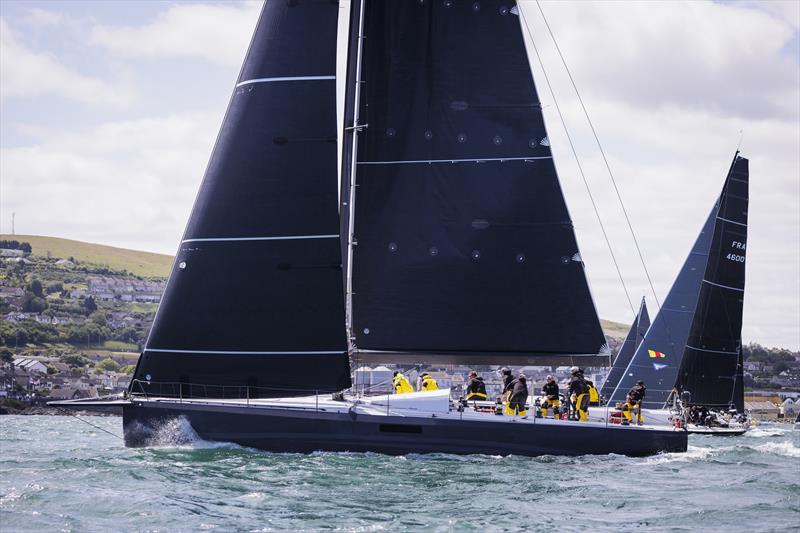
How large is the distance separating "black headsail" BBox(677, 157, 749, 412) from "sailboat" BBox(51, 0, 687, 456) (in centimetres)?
2240

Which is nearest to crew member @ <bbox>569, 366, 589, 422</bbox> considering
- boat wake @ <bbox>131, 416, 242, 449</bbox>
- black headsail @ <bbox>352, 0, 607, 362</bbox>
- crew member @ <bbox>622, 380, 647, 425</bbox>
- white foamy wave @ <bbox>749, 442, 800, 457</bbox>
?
black headsail @ <bbox>352, 0, 607, 362</bbox>

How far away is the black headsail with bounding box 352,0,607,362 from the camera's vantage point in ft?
94.5

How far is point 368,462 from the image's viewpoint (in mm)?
25156

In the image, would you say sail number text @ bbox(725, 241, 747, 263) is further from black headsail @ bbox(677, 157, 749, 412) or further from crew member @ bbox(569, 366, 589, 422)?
crew member @ bbox(569, 366, 589, 422)

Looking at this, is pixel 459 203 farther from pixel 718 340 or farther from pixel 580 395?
pixel 718 340

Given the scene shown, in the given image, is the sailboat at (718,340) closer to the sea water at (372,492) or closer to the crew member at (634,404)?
the crew member at (634,404)

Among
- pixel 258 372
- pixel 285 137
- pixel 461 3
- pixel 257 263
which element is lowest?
pixel 258 372

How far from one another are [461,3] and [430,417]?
10460 mm

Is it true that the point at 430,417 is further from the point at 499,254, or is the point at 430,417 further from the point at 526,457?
the point at 499,254

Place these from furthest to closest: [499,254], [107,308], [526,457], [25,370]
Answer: [107,308] → [25,370] → [499,254] → [526,457]

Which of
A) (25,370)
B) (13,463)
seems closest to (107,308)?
(25,370)

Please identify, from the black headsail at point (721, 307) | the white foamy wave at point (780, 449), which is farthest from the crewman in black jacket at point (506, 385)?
the black headsail at point (721, 307)

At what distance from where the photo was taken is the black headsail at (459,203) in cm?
2881

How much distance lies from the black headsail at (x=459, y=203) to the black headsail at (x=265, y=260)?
152cm
